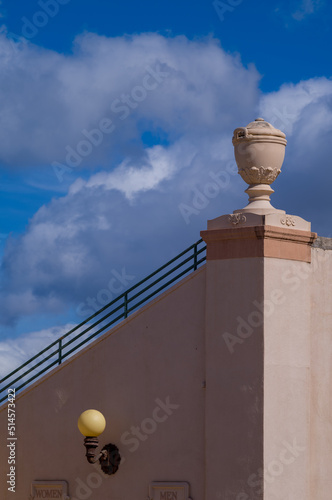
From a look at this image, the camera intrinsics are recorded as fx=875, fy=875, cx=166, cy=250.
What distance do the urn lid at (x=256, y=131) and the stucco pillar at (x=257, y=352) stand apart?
1.0 inches

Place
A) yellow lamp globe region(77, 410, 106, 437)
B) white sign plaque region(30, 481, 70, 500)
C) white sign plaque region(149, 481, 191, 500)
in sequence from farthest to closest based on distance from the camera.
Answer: white sign plaque region(30, 481, 70, 500) < white sign plaque region(149, 481, 191, 500) < yellow lamp globe region(77, 410, 106, 437)

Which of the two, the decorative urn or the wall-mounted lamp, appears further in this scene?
the decorative urn

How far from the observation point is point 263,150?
15.4 meters

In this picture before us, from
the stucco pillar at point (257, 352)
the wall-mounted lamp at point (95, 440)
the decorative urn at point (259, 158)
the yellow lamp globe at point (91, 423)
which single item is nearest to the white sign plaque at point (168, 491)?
the stucco pillar at point (257, 352)

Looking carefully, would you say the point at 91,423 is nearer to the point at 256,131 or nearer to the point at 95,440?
the point at 95,440

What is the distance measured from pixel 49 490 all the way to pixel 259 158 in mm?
7215

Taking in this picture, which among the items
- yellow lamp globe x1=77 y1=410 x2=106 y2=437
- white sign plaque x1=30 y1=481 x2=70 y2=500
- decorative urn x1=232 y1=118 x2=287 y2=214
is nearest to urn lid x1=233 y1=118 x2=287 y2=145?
decorative urn x1=232 y1=118 x2=287 y2=214

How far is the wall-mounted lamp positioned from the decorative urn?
438cm

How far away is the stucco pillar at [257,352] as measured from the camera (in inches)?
578

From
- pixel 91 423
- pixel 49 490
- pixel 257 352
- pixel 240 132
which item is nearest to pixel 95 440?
pixel 91 423

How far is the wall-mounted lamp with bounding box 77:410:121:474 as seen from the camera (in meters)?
15.0

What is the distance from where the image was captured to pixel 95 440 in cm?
1523

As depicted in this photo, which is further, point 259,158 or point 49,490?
point 49,490

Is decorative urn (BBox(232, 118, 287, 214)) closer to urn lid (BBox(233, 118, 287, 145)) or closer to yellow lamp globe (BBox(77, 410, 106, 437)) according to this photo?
urn lid (BBox(233, 118, 287, 145))
